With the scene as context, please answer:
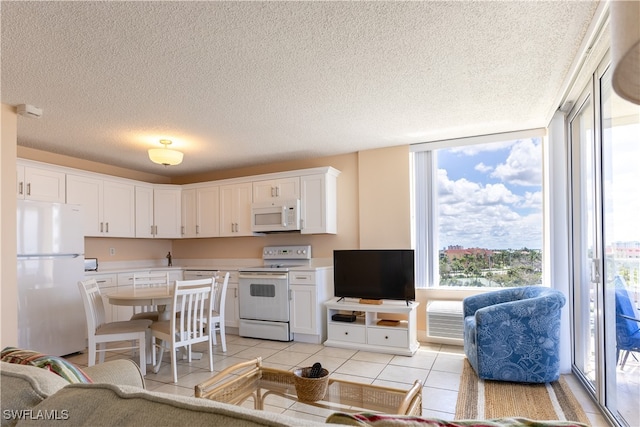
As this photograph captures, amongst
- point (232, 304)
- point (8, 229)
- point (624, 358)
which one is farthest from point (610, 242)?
point (8, 229)

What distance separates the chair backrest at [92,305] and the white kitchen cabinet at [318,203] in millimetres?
2494

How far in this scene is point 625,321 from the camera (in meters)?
2.20

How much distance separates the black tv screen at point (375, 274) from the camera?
4227 mm

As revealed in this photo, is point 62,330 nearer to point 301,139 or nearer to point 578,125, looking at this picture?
point 301,139

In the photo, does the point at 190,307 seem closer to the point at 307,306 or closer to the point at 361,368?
the point at 307,306

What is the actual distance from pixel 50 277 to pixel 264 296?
2.36 metres

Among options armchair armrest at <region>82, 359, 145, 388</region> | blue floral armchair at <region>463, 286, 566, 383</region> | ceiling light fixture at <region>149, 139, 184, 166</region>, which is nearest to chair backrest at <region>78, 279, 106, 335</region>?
ceiling light fixture at <region>149, 139, 184, 166</region>

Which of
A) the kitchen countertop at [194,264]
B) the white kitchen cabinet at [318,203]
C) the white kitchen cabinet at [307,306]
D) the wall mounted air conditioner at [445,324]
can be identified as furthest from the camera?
the kitchen countertop at [194,264]

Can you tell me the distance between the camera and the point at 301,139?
4.37 metres

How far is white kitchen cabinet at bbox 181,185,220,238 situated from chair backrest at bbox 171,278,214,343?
7.08ft

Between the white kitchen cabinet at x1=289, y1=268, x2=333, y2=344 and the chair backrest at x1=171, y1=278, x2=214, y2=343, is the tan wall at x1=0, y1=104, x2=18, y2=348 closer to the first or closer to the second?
the chair backrest at x1=171, y1=278, x2=214, y2=343

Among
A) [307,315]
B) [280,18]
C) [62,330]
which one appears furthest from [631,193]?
[62,330]

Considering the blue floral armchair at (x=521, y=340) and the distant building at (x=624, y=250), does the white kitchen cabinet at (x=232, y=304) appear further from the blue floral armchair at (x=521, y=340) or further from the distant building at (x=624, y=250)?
the distant building at (x=624, y=250)

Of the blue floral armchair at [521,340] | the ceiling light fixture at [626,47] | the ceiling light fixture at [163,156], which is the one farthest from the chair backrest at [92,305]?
the ceiling light fixture at [626,47]
